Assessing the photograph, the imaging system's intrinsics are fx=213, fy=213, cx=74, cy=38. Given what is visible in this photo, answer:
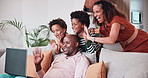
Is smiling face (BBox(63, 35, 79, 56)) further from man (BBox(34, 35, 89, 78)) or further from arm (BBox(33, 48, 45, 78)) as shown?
arm (BBox(33, 48, 45, 78))

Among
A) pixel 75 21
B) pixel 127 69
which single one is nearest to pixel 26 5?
pixel 75 21

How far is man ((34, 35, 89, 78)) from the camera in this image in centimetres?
227

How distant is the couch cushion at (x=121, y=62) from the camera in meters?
1.77

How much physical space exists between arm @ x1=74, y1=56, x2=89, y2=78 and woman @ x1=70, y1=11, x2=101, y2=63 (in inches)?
3.3

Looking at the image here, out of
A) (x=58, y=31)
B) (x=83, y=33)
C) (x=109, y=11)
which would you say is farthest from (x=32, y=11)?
(x=109, y=11)

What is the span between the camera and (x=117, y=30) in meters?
2.07

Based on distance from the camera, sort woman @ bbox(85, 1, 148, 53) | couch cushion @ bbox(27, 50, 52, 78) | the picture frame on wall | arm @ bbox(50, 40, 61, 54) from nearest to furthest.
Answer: woman @ bbox(85, 1, 148, 53)
the picture frame on wall
couch cushion @ bbox(27, 50, 52, 78)
arm @ bbox(50, 40, 61, 54)

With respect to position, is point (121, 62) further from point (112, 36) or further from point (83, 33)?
point (83, 33)

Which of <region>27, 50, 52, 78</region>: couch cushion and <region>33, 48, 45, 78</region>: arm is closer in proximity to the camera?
<region>33, 48, 45, 78</region>: arm

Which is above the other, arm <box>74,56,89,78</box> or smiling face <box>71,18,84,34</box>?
smiling face <box>71,18,84,34</box>

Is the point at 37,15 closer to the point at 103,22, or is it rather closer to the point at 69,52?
the point at 69,52

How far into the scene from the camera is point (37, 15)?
359 centimetres

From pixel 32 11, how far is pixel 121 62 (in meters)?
2.21

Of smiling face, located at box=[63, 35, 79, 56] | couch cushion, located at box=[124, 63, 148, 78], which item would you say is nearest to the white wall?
smiling face, located at box=[63, 35, 79, 56]
